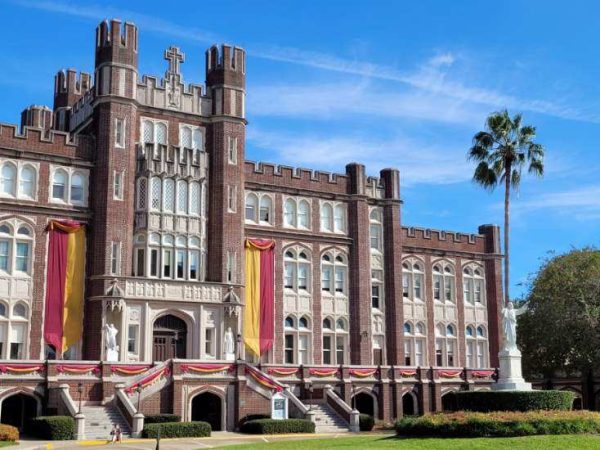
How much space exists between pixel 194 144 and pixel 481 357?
27927 mm

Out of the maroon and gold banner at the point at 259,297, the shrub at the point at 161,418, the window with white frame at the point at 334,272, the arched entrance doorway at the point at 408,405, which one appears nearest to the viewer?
the shrub at the point at 161,418

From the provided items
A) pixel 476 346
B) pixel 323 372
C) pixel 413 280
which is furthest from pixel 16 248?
pixel 476 346

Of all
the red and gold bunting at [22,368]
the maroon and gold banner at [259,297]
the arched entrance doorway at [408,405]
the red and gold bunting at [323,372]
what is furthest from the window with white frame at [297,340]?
the red and gold bunting at [22,368]

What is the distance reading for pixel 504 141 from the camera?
5016 cm

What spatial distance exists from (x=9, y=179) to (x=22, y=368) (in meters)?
11.2

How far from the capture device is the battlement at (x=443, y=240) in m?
63.0

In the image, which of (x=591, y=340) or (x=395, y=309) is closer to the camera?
(x=591, y=340)

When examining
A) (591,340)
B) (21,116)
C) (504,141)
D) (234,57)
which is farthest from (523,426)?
(21,116)

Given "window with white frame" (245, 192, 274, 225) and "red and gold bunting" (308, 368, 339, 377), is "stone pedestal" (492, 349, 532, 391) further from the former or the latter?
"window with white frame" (245, 192, 274, 225)

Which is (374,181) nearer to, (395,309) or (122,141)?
(395,309)

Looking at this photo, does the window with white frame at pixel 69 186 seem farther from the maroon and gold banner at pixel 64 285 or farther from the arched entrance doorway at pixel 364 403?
the arched entrance doorway at pixel 364 403

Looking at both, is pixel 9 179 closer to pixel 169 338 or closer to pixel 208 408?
pixel 169 338

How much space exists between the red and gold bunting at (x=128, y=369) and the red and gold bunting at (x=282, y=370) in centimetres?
741

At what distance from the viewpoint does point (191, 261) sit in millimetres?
49812
